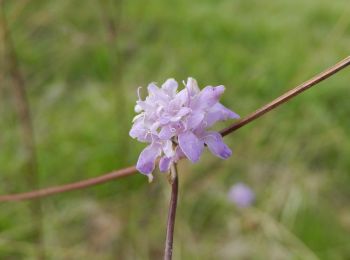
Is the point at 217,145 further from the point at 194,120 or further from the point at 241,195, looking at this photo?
the point at 241,195

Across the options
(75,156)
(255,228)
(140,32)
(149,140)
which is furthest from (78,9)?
(149,140)

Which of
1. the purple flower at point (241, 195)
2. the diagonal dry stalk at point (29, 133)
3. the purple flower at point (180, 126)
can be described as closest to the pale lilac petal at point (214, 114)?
the purple flower at point (180, 126)

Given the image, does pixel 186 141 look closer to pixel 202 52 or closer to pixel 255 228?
pixel 255 228

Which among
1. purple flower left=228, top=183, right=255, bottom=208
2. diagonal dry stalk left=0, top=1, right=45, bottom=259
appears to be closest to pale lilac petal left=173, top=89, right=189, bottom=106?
diagonal dry stalk left=0, top=1, right=45, bottom=259

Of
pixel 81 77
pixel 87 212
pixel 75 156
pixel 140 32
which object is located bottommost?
pixel 87 212

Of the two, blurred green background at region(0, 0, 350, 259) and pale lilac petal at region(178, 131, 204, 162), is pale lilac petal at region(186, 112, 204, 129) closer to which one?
pale lilac petal at region(178, 131, 204, 162)

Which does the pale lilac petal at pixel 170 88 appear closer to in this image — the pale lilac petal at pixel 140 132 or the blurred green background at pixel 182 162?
the pale lilac petal at pixel 140 132
